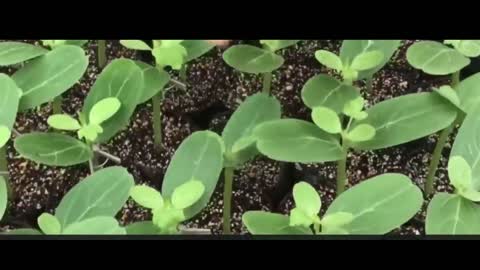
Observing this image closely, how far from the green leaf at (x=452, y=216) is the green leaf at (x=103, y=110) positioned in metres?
0.28

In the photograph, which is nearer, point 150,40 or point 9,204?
point 9,204

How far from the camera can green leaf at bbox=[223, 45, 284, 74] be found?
84 cm

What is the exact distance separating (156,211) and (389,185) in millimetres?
187

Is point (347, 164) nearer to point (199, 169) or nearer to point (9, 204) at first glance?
point (199, 169)

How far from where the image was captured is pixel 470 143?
750 millimetres

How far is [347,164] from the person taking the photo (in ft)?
2.71

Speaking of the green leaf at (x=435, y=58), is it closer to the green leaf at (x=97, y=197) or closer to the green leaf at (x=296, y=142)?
the green leaf at (x=296, y=142)

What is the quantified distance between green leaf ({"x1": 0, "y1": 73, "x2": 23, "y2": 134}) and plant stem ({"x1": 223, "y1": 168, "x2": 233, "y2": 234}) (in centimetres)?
19

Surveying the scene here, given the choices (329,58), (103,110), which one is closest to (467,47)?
(329,58)

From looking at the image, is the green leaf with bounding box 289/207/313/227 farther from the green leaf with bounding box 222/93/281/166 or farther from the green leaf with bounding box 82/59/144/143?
the green leaf with bounding box 82/59/144/143

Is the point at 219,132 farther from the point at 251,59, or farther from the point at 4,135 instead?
the point at 4,135

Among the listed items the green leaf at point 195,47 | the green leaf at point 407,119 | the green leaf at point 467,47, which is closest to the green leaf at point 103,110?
the green leaf at point 195,47

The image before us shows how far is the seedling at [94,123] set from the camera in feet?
2.49

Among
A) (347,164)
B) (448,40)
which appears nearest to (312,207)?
(347,164)
